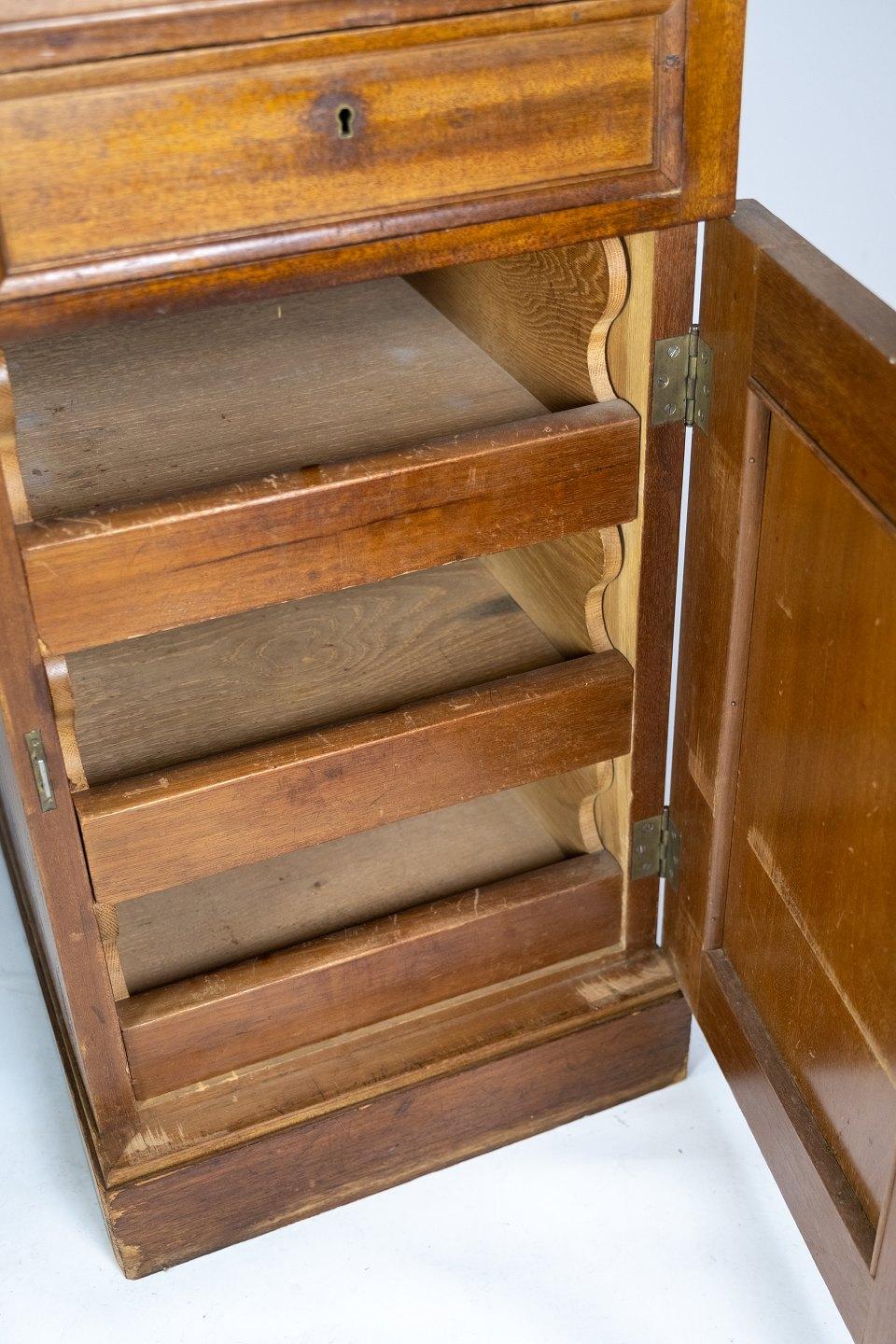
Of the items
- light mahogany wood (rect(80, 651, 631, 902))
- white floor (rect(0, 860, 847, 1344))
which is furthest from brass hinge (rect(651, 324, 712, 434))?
white floor (rect(0, 860, 847, 1344))

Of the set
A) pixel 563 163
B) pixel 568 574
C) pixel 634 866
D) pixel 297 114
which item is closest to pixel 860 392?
pixel 563 163

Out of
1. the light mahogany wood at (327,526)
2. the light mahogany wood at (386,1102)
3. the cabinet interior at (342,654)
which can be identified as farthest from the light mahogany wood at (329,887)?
the light mahogany wood at (327,526)

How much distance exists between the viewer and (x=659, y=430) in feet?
3.86

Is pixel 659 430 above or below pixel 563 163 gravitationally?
below

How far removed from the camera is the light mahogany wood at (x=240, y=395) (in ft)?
3.92

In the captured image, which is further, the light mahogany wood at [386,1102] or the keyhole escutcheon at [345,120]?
the light mahogany wood at [386,1102]

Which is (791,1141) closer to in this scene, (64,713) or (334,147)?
(64,713)

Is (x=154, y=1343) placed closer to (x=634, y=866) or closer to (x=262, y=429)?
(x=634, y=866)

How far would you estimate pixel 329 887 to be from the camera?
144 cm

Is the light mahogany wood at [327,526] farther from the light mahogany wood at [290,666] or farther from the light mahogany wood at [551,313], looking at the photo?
the light mahogany wood at [290,666]

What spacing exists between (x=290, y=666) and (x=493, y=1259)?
58 cm

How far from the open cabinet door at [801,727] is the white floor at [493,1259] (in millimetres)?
177

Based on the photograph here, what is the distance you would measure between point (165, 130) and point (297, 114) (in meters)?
0.08

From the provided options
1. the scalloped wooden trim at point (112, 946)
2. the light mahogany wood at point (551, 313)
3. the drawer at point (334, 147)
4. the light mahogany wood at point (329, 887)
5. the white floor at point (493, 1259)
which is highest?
the drawer at point (334, 147)
